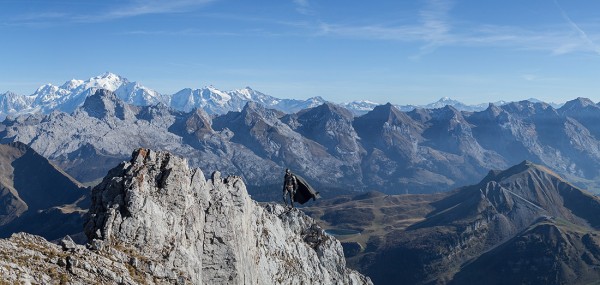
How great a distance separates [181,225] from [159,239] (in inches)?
178

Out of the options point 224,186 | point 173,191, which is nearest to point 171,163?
point 173,191

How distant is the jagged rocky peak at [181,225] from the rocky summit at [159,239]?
120mm

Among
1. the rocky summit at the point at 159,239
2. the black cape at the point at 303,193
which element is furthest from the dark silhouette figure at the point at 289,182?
the rocky summit at the point at 159,239

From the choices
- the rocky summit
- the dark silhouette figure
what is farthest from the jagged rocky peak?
the dark silhouette figure

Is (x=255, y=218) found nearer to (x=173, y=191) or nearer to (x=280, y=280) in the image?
(x=280, y=280)

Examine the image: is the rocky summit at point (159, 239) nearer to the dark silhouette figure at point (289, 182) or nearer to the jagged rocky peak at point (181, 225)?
the jagged rocky peak at point (181, 225)

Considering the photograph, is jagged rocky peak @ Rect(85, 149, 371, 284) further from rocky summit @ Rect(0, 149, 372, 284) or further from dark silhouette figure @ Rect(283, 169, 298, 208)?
dark silhouette figure @ Rect(283, 169, 298, 208)

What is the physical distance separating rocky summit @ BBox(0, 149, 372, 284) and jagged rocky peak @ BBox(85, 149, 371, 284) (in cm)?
12

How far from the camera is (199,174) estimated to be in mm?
79500

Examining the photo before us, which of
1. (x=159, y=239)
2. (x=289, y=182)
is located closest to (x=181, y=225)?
(x=159, y=239)

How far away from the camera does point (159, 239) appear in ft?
219

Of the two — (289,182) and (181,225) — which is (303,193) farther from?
(181,225)

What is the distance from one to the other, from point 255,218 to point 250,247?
9.02 meters

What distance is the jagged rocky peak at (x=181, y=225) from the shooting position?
64.9 m
